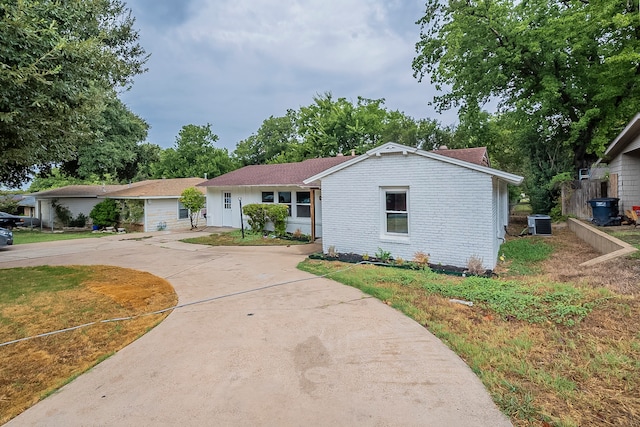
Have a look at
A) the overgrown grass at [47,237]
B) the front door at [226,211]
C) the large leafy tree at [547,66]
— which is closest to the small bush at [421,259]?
the front door at [226,211]

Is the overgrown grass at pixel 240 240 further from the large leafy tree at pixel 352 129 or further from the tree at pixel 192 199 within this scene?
the large leafy tree at pixel 352 129

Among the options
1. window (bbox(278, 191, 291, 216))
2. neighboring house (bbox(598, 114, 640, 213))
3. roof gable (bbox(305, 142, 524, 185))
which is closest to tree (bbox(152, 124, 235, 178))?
window (bbox(278, 191, 291, 216))

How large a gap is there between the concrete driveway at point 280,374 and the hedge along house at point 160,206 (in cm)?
1482

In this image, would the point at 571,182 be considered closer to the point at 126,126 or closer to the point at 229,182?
the point at 229,182

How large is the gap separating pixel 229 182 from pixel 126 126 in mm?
11898

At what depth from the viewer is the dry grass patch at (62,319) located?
138 inches

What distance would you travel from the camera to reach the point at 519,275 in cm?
764

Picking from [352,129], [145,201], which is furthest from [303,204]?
[352,129]

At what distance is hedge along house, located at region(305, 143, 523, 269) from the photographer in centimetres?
805

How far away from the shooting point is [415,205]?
8945 mm

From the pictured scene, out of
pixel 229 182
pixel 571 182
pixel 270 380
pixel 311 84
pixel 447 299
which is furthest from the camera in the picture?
pixel 311 84

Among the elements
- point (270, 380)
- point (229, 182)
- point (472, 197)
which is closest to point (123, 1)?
point (229, 182)

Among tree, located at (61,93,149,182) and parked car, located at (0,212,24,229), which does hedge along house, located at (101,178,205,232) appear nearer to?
tree, located at (61,93,149,182)

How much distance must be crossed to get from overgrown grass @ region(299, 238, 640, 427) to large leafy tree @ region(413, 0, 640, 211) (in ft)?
48.2
